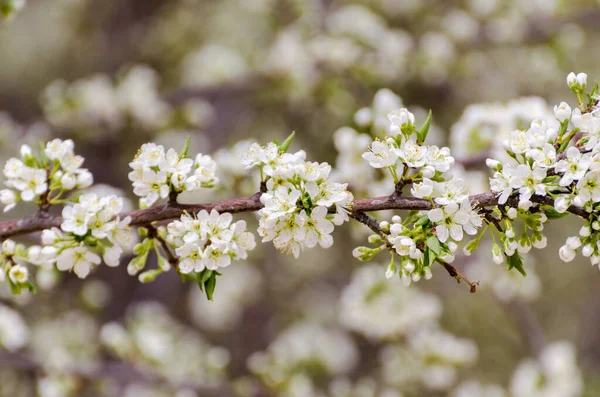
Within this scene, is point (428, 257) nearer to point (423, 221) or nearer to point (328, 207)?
point (423, 221)

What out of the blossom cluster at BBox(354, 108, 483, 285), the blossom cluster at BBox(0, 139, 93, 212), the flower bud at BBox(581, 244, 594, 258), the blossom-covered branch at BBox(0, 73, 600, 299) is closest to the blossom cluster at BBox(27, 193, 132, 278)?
the blossom-covered branch at BBox(0, 73, 600, 299)

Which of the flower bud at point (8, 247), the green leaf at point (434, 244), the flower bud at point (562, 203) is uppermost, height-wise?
the flower bud at point (562, 203)

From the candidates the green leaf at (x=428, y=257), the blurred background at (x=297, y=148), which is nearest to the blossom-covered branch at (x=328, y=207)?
the green leaf at (x=428, y=257)

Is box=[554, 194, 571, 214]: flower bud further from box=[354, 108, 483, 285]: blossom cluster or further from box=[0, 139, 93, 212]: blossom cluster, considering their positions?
box=[0, 139, 93, 212]: blossom cluster

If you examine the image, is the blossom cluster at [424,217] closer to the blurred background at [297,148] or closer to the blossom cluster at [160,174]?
the blossom cluster at [160,174]

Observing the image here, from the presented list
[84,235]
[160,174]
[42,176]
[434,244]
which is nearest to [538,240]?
[434,244]

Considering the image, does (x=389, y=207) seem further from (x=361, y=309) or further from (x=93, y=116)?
(x=93, y=116)
